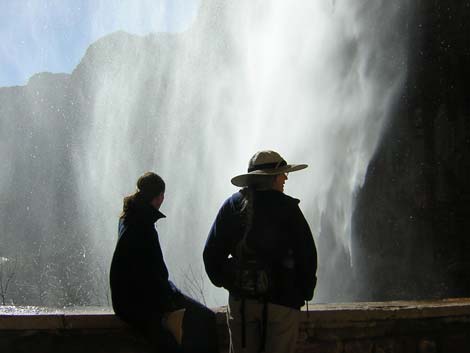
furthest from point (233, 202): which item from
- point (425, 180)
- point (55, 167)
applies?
point (55, 167)

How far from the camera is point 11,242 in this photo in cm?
3738

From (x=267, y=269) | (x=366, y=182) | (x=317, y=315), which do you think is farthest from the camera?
(x=366, y=182)

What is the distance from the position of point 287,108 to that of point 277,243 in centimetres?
1066

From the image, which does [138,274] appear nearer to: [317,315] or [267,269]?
[267,269]

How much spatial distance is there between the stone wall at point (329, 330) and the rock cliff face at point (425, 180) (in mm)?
4088

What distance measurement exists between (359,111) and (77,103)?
184 ft

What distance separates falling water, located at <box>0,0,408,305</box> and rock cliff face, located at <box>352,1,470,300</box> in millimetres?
482

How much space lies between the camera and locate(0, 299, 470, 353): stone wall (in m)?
3.13

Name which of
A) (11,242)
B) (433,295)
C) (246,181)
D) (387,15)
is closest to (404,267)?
(433,295)

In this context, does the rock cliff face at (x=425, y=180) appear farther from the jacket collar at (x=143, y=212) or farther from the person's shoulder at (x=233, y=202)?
the jacket collar at (x=143, y=212)

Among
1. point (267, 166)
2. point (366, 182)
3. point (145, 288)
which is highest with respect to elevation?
point (366, 182)

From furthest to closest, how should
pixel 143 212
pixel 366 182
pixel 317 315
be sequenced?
pixel 366 182 < pixel 317 315 < pixel 143 212

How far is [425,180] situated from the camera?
27.3 ft

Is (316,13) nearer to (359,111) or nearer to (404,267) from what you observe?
(359,111)
